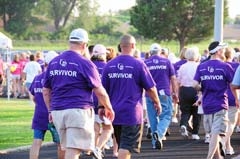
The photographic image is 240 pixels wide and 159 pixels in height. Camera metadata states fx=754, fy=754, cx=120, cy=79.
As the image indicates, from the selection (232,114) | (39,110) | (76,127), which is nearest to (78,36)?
(76,127)

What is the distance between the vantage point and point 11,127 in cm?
1831

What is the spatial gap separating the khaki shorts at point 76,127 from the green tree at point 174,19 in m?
38.0

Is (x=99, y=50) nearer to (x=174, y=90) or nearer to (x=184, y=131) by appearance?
(x=174, y=90)

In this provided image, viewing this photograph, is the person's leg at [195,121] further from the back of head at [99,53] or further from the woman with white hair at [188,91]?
the back of head at [99,53]

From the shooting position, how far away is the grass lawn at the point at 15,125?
1546cm

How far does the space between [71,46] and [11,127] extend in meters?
9.25

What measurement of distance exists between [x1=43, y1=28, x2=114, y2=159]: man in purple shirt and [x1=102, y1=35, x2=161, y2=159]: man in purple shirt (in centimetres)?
96

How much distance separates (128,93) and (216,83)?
194cm

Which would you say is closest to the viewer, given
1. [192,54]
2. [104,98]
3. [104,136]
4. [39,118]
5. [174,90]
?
[104,98]

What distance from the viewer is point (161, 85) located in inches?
586

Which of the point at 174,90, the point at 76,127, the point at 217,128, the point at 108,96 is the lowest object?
the point at 217,128

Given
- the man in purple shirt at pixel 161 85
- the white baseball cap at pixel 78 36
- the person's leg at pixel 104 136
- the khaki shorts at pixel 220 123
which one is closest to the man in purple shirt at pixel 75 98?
the white baseball cap at pixel 78 36

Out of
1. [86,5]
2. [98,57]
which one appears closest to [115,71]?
[98,57]

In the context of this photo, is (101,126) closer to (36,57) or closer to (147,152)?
(147,152)
